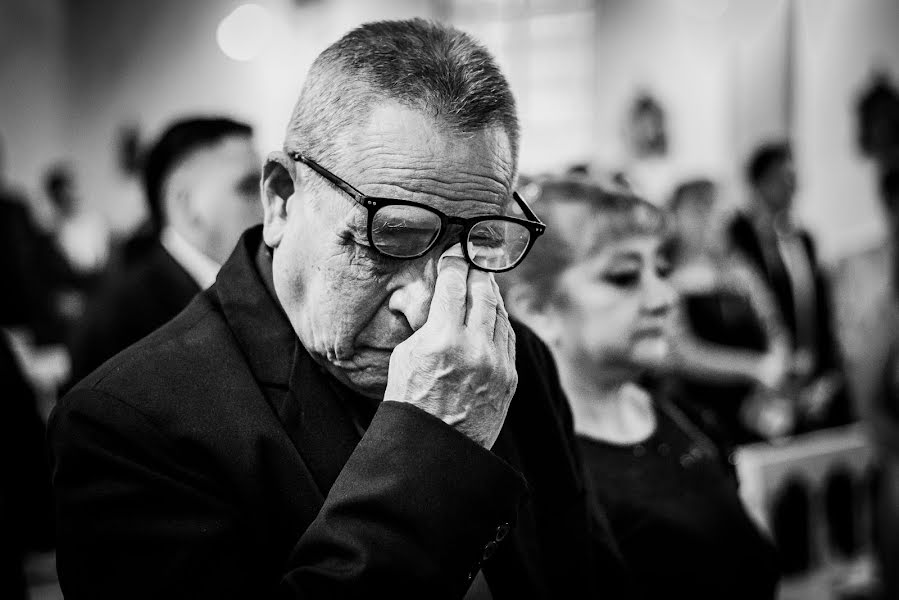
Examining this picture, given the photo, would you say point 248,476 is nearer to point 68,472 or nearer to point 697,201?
point 68,472

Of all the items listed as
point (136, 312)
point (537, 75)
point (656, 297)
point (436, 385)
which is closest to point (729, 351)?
point (656, 297)

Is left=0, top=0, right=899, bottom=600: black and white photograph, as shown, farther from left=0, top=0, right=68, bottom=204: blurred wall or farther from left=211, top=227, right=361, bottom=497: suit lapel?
left=0, top=0, right=68, bottom=204: blurred wall

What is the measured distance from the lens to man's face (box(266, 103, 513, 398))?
3.61ft

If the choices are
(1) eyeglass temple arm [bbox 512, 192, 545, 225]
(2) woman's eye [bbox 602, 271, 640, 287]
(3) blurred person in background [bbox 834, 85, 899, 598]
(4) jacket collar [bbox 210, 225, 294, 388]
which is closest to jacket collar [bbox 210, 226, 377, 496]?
(4) jacket collar [bbox 210, 225, 294, 388]

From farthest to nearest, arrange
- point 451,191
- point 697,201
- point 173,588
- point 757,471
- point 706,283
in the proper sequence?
point 697,201
point 706,283
point 757,471
point 451,191
point 173,588

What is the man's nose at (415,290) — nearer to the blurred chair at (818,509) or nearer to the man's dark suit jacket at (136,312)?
the man's dark suit jacket at (136,312)

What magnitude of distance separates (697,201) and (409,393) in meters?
3.74

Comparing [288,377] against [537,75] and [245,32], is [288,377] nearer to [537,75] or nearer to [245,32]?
[245,32]

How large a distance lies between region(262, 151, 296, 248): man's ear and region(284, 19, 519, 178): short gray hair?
0.05 metres

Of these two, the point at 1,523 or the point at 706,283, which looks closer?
the point at 1,523

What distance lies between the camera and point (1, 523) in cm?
205

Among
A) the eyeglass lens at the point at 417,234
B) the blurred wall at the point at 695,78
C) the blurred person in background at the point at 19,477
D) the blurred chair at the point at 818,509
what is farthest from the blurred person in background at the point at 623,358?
the blurred wall at the point at 695,78

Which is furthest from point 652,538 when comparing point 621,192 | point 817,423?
point 817,423

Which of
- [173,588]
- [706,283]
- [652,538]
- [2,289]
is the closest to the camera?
[173,588]
